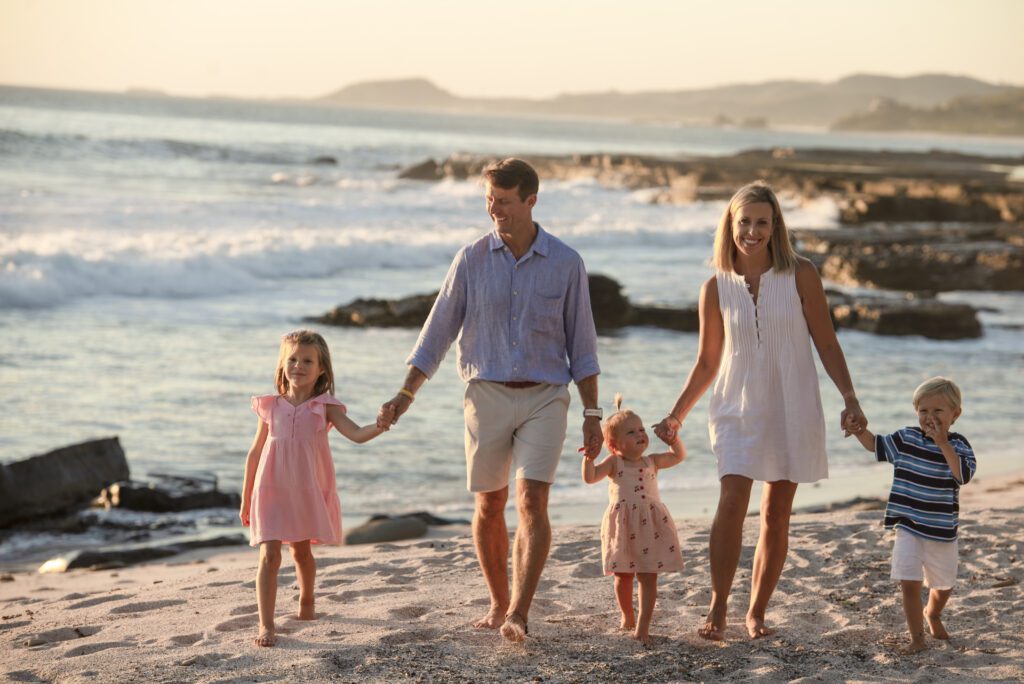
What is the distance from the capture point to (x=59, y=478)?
342 inches

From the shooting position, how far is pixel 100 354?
14000mm

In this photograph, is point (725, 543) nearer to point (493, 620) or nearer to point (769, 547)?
point (769, 547)

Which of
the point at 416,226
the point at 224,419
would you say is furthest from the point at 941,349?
the point at 416,226

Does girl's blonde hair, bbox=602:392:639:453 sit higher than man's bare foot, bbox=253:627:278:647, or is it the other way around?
girl's blonde hair, bbox=602:392:639:453

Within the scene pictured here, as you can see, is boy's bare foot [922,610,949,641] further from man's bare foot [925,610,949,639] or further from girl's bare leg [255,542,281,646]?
girl's bare leg [255,542,281,646]

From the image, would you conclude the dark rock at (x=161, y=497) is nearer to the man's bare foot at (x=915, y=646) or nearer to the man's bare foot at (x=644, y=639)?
the man's bare foot at (x=644, y=639)

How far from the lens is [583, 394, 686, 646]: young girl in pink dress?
5.14m

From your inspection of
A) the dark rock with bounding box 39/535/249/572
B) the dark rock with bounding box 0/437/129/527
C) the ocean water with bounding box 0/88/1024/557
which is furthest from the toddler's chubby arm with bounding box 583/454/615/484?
the dark rock with bounding box 0/437/129/527

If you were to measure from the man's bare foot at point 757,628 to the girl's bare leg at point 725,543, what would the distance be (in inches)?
5.7

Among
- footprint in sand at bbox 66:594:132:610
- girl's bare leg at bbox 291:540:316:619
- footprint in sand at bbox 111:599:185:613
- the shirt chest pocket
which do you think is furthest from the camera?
footprint in sand at bbox 66:594:132:610

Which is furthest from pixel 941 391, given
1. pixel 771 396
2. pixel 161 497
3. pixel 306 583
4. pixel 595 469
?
pixel 161 497

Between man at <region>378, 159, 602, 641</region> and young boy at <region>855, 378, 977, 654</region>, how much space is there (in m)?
1.20

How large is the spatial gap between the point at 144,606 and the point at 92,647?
2.65 feet

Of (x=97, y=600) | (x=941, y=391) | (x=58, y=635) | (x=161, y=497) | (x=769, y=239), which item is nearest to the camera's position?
(x=941, y=391)
